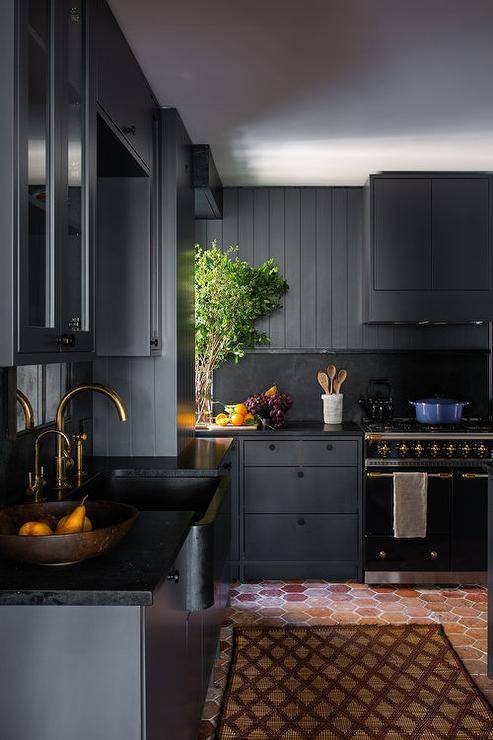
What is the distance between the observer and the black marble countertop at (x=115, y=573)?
1505mm

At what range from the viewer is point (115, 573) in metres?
1.63

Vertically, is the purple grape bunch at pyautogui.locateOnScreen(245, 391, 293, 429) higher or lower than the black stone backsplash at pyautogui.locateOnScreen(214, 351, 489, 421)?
lower

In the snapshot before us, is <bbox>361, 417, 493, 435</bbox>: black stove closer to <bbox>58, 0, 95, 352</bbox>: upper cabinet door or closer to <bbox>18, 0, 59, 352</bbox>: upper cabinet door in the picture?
<bbox>58, 0, 95, 352</bbox>: upper cabinet door

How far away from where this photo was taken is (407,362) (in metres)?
4.96

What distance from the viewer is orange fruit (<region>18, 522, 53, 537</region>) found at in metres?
1.71

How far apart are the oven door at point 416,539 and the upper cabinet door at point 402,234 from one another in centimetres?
122

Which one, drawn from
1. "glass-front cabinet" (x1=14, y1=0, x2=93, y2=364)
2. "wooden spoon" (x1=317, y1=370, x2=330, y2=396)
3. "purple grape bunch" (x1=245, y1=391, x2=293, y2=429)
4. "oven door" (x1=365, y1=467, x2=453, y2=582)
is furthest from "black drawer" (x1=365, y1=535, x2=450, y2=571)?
"glass-front cabinet" (x1=14, y1=0, x2=93, y2=364)

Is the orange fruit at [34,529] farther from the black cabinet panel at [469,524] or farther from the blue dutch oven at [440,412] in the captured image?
the blue dutch oven at [440,412]

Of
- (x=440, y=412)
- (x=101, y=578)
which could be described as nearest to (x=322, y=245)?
(x=440, y=412)

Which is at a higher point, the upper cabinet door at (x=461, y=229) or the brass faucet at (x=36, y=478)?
the upper cabinet door at (x=461, y=229)

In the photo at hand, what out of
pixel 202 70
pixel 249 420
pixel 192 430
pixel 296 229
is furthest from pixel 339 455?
pixel 202 70

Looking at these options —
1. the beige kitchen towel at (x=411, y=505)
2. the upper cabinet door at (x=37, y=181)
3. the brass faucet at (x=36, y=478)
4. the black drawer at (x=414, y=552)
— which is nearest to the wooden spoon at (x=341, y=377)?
the beige kitchen towel at (x=411, y=505)

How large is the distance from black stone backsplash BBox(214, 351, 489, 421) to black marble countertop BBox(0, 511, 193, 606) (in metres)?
3.08

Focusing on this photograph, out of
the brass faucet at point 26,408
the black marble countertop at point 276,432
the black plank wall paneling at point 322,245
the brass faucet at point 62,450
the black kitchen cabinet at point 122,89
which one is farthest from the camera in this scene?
the black plank wall paneling at point 322,245
